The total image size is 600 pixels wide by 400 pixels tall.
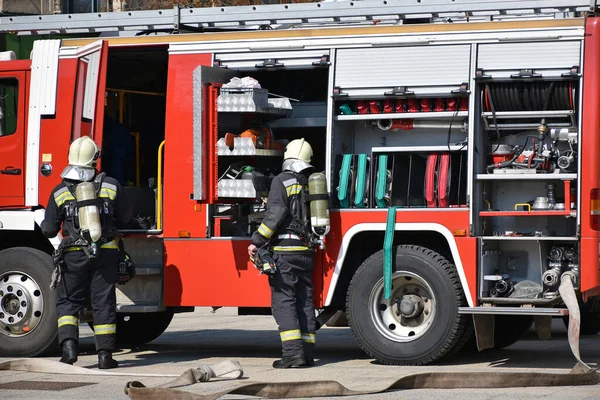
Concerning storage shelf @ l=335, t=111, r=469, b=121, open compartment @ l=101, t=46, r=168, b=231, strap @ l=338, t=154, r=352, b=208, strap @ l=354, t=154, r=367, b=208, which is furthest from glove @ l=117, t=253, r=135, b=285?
storage shelf @ l=335, t=111, r=469, b=121

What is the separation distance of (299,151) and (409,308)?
1606 mm

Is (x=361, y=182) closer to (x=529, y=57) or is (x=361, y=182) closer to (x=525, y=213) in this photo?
(x=525, y=213)

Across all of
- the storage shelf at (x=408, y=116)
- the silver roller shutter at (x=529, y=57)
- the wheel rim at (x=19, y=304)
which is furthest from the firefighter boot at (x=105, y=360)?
the silver roller shutter at (x=529, y=57)

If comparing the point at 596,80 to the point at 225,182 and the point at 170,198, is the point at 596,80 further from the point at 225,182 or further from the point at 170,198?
the point at 170,198

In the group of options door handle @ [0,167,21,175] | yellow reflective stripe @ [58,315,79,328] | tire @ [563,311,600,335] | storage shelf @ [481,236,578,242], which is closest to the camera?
storage shelf @ [481,236,578,242]

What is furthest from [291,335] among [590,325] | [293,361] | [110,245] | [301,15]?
[590,325]

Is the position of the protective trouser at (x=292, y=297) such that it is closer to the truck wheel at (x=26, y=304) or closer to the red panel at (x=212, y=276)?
the red panel at (x=212, y=276)

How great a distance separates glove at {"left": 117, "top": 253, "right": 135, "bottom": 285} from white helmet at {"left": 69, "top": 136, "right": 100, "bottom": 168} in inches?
34.7

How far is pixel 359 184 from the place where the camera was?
32.4ft

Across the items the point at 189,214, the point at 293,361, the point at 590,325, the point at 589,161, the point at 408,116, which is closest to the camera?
the point at 589,161

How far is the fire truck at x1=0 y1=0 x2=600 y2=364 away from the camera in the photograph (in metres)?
9.38

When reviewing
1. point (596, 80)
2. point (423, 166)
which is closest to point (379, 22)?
point (423, 166)

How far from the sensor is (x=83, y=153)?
998 cm

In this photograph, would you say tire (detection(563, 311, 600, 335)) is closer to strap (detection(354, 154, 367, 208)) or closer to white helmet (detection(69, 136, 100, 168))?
strap (detection(354, 154, 367, 208))
